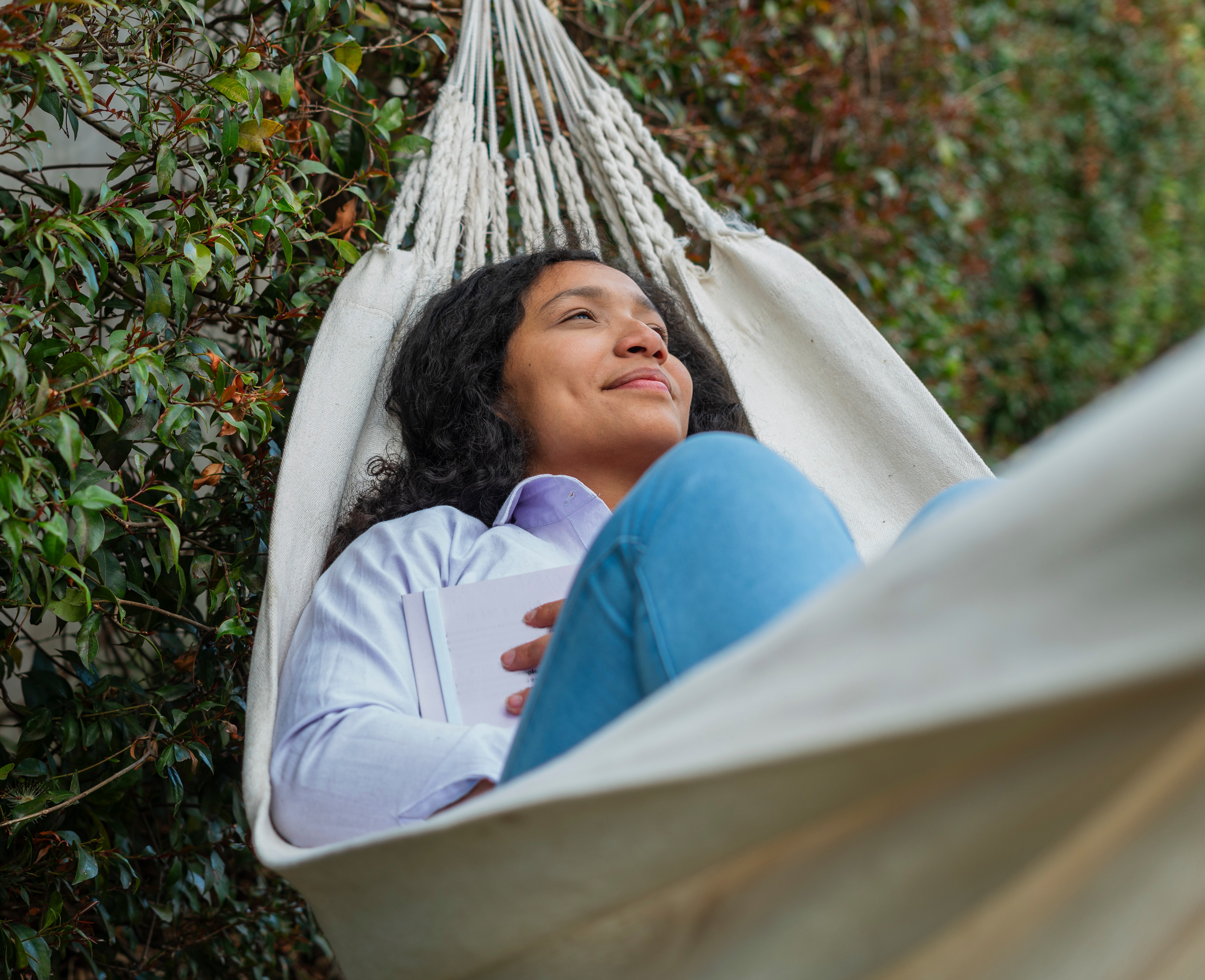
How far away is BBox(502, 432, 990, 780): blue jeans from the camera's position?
82 centimetres

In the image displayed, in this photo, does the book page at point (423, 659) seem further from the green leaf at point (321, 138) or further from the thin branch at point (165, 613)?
the green leaf at point (321, 138)

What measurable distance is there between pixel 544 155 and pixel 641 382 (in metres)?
0.57

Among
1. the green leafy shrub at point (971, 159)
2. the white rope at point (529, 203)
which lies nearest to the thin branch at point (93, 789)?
the white rope at point (529, 203)

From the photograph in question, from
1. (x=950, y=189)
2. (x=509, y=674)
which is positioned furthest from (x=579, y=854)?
(x=950, y=189)

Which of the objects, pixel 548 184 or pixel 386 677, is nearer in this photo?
pixel 386 677

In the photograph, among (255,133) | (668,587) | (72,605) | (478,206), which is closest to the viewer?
(668,587)

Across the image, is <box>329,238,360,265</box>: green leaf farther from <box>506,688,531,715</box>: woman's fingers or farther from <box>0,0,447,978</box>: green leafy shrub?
<box>506,688,531,715</box>: woman's fingers

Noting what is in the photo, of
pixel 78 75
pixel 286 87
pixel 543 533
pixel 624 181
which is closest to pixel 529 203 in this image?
pixel 624 181

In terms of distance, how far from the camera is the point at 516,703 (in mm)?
1219

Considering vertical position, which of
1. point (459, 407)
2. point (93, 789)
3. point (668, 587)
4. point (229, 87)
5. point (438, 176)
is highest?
point (229, 87)

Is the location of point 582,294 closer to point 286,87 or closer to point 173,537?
point 286,87

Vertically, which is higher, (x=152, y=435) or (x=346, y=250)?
(x=346, y=250)

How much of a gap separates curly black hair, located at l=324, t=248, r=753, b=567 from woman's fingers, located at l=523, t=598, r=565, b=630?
0.36 m

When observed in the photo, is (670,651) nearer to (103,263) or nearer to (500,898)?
(500,898)
